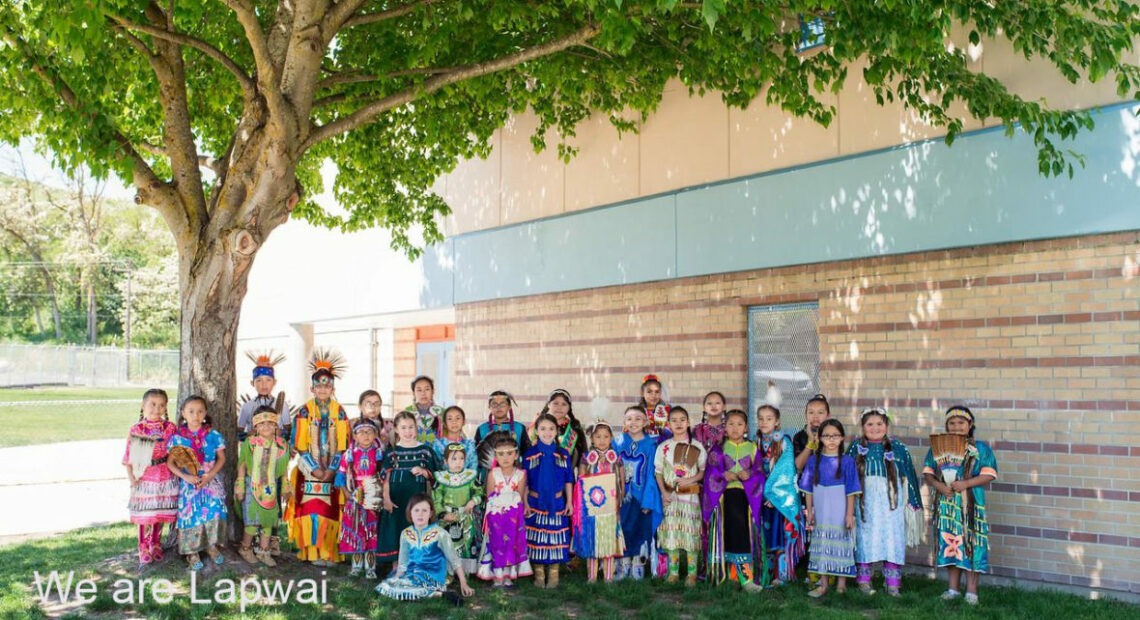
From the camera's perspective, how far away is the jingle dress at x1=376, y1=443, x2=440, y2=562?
8.30 m

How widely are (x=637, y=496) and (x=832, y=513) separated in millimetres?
1662

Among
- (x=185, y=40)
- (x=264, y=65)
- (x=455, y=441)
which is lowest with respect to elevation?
(x=455, y=441)

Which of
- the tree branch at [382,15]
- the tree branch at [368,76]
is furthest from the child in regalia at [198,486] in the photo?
the tree branch at [382,15]

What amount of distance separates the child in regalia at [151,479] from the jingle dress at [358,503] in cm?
145

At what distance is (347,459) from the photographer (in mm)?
8609

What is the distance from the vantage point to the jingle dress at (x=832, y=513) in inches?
308

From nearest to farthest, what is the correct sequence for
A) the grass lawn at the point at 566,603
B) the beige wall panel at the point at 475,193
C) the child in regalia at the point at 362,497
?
the grass lawn at the point at 566,603
the child in regalia at the point at 362,497
the beige wall panel at the point at 475,193

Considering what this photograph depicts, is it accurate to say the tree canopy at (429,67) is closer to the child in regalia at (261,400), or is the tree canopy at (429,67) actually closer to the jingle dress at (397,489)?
the child in regalia at (261,400)

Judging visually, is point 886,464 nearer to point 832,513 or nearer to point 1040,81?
point 832,513

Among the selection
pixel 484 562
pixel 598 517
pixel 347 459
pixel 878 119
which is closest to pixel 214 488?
pixel 347 459

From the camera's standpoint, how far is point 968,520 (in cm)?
760

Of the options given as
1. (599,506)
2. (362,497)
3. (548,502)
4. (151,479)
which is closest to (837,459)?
(599,506)

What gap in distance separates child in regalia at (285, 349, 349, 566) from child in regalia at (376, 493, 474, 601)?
141cm

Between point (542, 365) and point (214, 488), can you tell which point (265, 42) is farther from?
point (542, 365)
